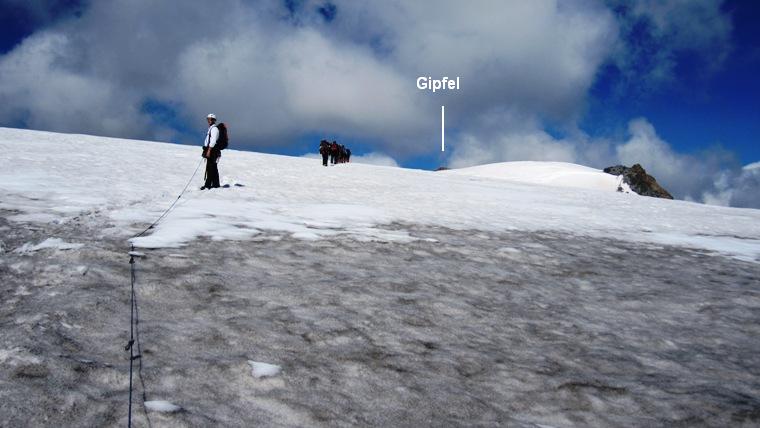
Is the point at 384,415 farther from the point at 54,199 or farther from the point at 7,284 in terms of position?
the point at 54,199

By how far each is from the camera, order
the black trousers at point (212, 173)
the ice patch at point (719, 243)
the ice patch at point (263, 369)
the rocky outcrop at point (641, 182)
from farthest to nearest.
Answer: the rocky outcrop at point (641, 182) < the black trousers at point (212, 173) < the ice patch at point (719, 243) < the ice patch at point (263, 369)

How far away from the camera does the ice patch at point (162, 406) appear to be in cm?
226

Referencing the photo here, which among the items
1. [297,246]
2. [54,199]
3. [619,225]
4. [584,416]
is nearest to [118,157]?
[54,199]

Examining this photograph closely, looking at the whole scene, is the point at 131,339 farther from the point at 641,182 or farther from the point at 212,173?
the point at 641,182

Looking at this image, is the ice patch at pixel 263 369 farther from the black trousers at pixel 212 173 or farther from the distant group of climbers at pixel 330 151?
the distant group of climbers at pixel 330 151

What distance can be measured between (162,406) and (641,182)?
5864cm

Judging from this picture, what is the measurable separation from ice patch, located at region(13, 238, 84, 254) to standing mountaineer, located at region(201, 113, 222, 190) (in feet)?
23.5

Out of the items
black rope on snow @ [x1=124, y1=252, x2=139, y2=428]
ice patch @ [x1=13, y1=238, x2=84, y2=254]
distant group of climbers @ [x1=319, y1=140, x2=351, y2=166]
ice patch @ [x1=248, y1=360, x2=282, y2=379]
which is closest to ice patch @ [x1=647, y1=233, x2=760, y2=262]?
ice patch @ [x1=248, y1=360, x2=282, y2=379]

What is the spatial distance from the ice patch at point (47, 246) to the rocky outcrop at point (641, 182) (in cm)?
5447

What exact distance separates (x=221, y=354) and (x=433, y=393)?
1.20 metres

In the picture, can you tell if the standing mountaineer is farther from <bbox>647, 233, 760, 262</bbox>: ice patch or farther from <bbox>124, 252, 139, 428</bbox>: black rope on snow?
<bbox>647, 233, 760, 262</bbox>: ice patch

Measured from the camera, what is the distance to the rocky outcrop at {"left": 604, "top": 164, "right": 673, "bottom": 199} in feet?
171

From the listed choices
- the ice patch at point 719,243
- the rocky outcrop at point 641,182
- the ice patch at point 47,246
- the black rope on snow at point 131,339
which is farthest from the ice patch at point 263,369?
the rocky outcrop at point 641,182

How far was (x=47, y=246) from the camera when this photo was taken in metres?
4.73
